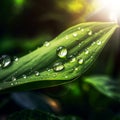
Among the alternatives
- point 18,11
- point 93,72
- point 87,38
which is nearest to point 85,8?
point 93,72

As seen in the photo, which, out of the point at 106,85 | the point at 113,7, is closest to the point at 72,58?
the point at 113,7

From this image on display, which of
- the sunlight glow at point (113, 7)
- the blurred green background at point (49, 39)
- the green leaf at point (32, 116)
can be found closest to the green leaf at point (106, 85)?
the blurred green background at point (49, 39)

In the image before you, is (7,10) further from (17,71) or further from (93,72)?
(17,71)

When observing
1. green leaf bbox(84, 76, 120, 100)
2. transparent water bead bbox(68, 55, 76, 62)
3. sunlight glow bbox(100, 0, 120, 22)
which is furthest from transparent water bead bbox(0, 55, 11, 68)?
green leaf bbox(84, 76, 120, 100)

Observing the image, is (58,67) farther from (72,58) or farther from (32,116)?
(32,116)

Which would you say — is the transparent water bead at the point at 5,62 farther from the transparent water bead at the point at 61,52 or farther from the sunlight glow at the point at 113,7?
the sunlight glow at the point at 113,7

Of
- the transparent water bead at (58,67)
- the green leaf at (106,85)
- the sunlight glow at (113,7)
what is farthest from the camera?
the green leaf at (106,85)
